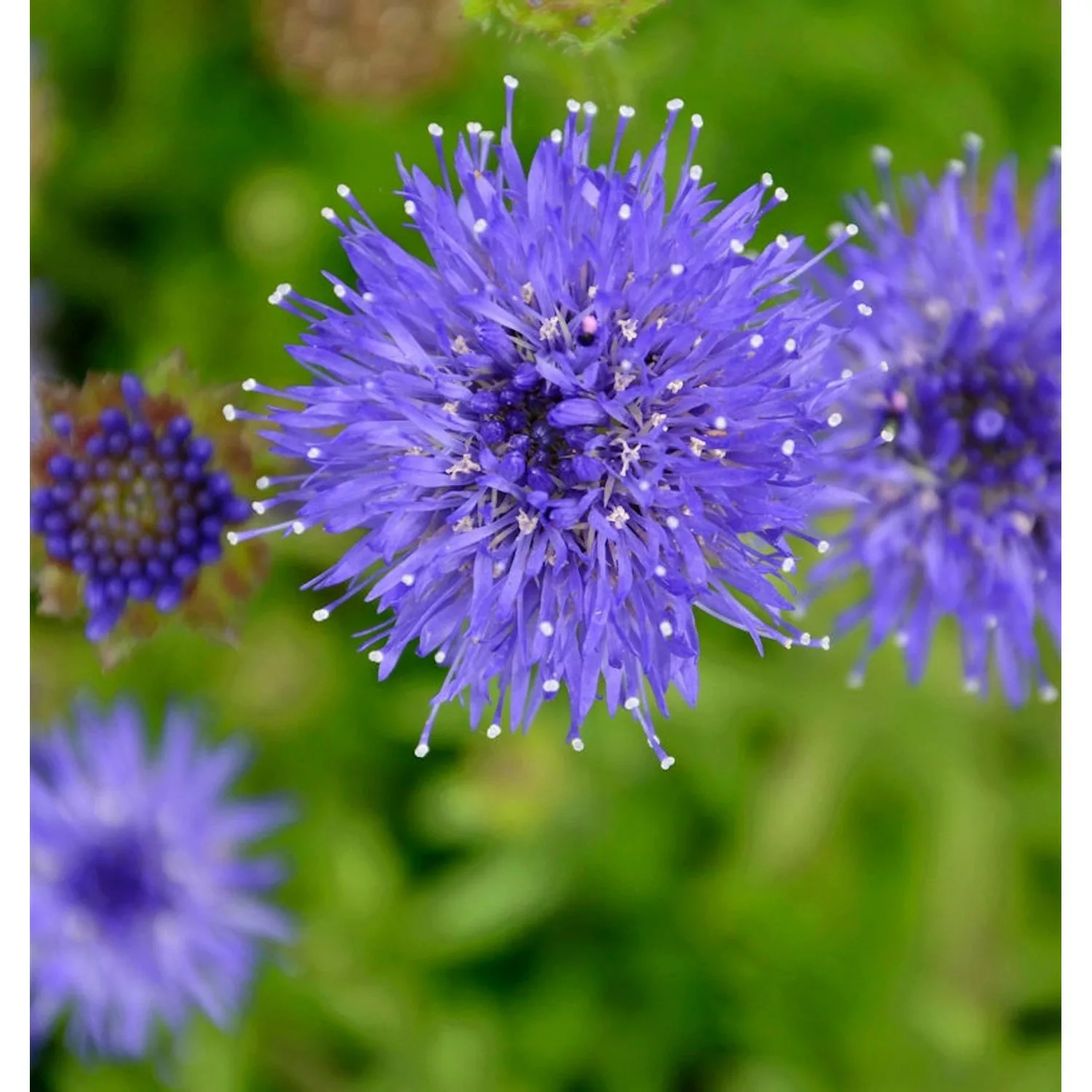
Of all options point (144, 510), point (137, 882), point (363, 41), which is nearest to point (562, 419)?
point (144, 510)

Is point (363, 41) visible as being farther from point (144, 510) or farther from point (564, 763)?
point (564, 763)

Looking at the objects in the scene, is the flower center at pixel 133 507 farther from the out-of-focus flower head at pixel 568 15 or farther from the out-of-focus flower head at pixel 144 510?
the out-of-focus flower head at pixel 568 15

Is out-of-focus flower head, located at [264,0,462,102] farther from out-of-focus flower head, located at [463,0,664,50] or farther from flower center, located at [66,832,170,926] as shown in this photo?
flower center, located at [66,832,170,926]

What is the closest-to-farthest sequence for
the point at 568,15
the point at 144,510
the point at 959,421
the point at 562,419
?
the point at 562,419 < the point at 568,15 < the point at 144,510 < the point at 959,421

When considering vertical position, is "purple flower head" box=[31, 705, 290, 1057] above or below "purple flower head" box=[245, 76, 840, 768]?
below

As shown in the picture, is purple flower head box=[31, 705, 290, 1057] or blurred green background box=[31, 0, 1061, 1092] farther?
blurred green background box=[31, 0, 1061, 1092]

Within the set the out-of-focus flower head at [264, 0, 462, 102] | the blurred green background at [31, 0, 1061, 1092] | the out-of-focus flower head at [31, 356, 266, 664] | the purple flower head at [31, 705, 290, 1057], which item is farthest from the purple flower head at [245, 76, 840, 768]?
the out-of-focus flower head at [264, 0, 462, 102]
